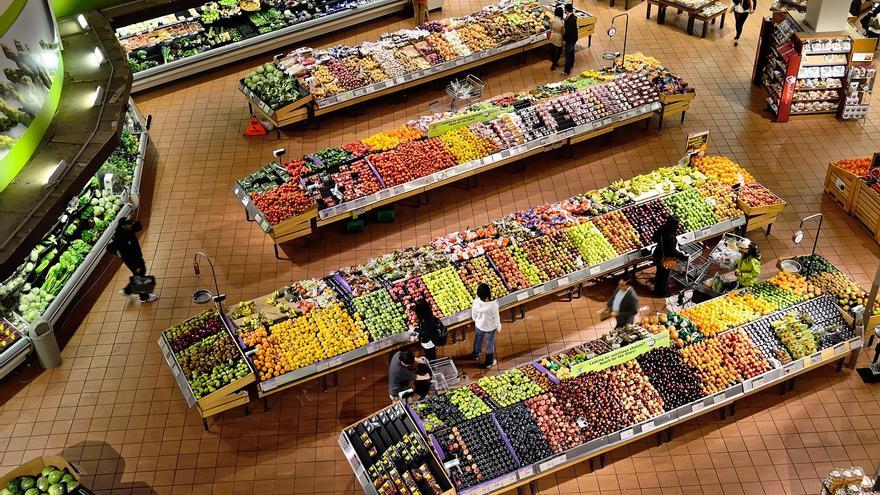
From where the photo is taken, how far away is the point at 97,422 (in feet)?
36.1

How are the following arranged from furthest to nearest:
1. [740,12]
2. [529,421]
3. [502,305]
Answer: [740,12]
[502,305]
[529,421]

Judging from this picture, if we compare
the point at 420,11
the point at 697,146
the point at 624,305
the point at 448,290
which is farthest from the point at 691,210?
the point at 420,11

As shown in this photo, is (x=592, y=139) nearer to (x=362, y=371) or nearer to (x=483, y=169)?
(x=483, y=169)

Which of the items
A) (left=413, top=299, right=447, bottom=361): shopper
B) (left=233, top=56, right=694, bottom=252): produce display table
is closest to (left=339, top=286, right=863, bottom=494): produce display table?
(left=413, top=299, right=447, bottom=361): shopper

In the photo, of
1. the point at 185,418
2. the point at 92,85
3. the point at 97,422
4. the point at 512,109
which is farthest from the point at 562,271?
the point at 92,85

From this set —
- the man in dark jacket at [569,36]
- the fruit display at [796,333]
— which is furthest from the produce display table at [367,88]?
the fruit display at [796,333]

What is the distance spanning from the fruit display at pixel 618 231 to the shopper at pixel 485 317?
216 centimetres

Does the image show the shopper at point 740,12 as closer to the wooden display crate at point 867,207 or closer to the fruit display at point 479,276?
the wooden display crate at point 867,207

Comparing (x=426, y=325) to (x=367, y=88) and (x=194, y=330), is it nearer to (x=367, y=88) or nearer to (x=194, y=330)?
(x=194, y=330)

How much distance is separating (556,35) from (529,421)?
972 centimetres

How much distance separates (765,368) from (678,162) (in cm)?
464

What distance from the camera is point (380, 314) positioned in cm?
1124

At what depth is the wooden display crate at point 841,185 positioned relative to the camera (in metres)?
13.6

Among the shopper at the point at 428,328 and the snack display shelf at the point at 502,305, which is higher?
the shopper at the point at 428,328
